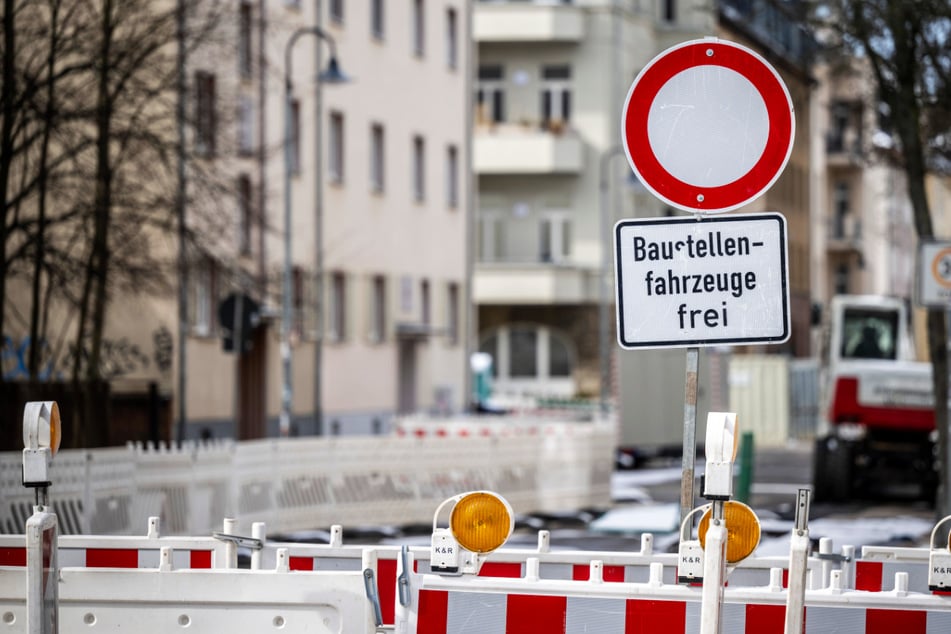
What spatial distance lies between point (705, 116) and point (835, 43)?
13.2m

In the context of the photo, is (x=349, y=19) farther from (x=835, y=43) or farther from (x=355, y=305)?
(x=835, y=43)

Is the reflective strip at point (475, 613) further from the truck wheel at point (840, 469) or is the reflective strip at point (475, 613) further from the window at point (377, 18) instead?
the window at point (377, 18)

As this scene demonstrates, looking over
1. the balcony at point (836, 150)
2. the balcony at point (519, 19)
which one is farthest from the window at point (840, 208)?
the balcony at point (519, 19)

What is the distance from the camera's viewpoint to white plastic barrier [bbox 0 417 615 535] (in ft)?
62.4

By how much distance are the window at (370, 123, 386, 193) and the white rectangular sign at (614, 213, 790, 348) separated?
4331cm

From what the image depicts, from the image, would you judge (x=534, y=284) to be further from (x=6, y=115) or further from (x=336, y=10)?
(x=6, y=115)

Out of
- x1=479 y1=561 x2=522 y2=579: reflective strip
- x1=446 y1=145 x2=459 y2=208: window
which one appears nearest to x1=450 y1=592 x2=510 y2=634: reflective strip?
x1=479 y1=561 x2=522 y2=579: reflective strip

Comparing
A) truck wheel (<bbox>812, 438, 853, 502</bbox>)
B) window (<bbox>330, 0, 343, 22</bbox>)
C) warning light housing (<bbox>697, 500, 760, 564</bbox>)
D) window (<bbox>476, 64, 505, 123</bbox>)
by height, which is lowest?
truck wheel (<bbox>812, 438, 853, 502</bbox>)

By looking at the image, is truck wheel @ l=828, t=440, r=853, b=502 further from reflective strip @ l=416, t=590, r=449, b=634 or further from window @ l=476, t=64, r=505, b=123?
window @ l=476, t=64, r=505, b=123

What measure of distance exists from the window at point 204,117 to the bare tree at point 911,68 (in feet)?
29.6

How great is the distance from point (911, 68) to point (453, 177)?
36925 millimetres

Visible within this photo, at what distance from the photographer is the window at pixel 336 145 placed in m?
48.0

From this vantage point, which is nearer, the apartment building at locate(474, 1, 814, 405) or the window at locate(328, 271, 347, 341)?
A: the window at locate(328, 271, 347, 341)

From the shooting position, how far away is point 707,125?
7.32m
